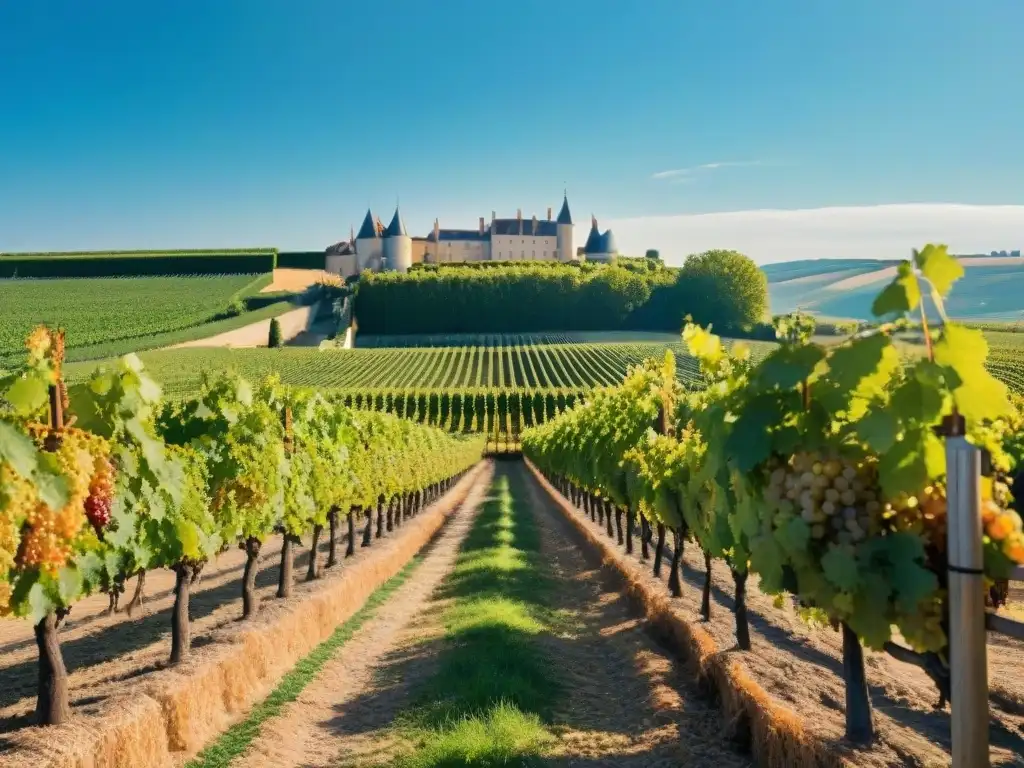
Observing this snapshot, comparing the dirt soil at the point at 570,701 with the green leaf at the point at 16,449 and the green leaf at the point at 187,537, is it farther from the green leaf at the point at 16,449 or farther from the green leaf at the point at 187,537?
the green leaf at the point at 16,449

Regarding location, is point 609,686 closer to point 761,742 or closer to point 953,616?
point 761,742

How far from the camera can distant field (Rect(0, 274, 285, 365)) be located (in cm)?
7625

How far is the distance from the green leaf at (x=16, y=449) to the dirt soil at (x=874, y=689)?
13.5 ft

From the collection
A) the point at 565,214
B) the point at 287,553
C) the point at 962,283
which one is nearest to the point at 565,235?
the point at 565,214

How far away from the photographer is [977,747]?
2961mm

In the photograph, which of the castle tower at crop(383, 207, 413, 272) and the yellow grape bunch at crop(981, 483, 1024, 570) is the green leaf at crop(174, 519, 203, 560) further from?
the castle tower at crop(383, 207, 413, 272)

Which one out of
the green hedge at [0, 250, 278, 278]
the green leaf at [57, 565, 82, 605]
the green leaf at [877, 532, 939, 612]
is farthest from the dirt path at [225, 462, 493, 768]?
the green hedge at [0, 250, 278, 278]

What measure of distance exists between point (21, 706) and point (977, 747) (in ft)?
22.9

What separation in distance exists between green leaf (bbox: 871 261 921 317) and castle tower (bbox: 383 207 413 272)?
5207 inches

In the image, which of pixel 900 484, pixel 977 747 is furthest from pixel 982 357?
pixel 977 747

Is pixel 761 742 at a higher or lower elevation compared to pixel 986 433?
lower

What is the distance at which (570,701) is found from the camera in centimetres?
716

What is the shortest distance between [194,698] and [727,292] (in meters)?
101

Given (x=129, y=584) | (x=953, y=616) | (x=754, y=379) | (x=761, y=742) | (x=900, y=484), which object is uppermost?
(x=754, y=379)
